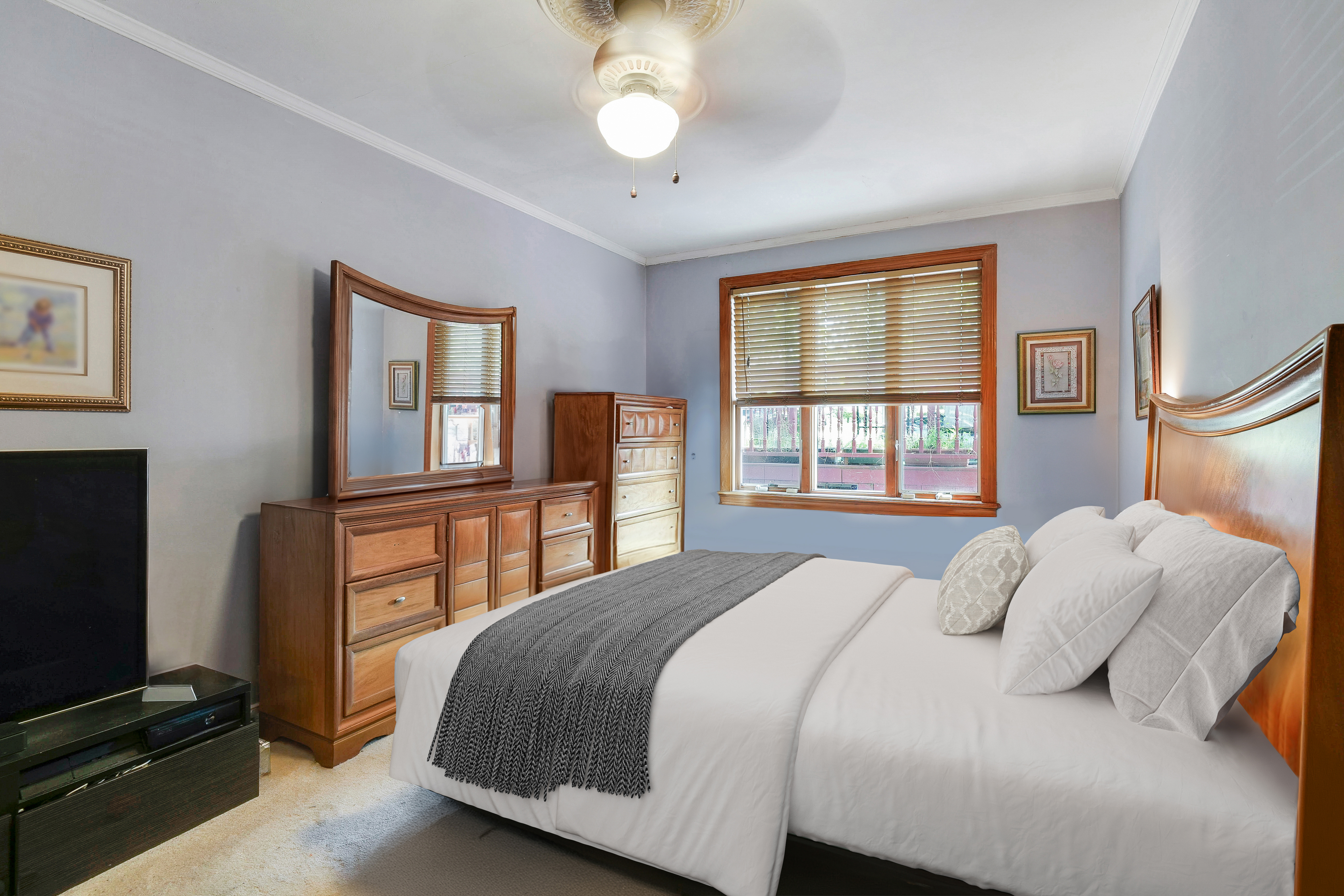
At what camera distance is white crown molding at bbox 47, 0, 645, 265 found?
221 cm

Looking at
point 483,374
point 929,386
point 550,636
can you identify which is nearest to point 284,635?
point 550,636

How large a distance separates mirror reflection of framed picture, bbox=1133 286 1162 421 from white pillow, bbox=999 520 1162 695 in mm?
1548

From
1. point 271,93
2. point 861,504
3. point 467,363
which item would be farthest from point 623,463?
point 271,93

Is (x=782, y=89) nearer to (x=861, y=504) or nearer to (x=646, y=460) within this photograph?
(x=646, y=460)

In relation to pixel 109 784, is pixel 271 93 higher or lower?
higher

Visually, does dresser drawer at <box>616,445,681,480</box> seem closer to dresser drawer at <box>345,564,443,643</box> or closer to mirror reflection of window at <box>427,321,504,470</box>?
mirror reflection of window at <box>427,321,504,470</box>

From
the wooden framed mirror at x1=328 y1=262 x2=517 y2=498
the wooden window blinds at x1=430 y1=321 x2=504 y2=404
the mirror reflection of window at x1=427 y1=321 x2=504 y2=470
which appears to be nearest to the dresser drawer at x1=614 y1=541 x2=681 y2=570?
the wooden framed mirror at x1=328 y1=262 x2=517 y2=498

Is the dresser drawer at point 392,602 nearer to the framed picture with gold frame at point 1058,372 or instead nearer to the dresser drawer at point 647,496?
the dresser drawer at point 647,496

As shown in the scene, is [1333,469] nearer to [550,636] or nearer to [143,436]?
[550,636]

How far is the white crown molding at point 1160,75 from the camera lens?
216 cm

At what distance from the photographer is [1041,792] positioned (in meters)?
1.22

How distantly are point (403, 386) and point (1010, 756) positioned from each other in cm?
278

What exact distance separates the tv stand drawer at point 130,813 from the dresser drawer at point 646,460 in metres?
2.44

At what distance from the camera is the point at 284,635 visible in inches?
100
